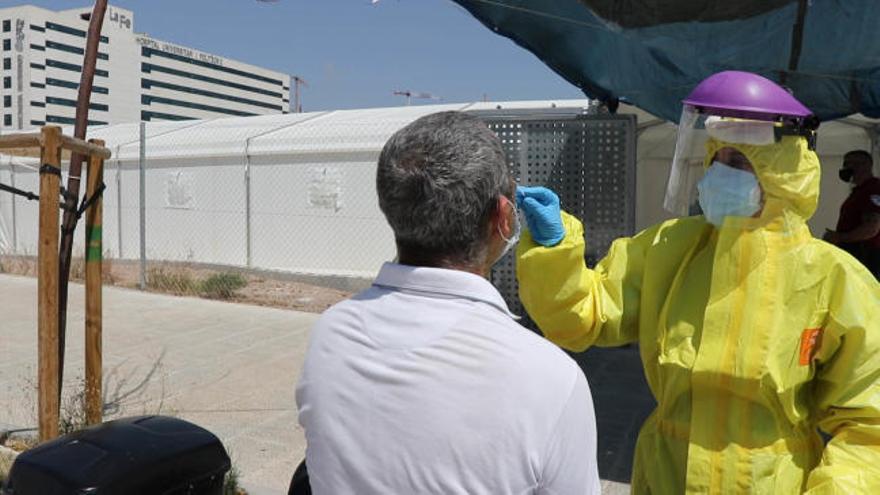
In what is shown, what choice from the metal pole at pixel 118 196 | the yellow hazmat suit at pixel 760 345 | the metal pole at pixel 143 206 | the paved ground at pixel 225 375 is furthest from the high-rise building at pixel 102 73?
the yellow hazmat suit at pixel 760 345

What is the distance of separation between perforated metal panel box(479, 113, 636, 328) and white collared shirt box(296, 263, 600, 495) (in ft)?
12.3

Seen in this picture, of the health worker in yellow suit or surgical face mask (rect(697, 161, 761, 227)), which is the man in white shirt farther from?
surgical face mask (rect(697, 161, 761, 227))

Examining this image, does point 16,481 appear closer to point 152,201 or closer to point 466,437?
point 466,437

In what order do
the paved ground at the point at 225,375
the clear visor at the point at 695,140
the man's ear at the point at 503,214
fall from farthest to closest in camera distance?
the paved ground at the point at 225,375
the clear visor at the point at 695,140
the man's ear at the point at 503,214

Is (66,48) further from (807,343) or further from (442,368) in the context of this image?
(442,368)

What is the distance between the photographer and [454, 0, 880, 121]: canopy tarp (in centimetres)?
359

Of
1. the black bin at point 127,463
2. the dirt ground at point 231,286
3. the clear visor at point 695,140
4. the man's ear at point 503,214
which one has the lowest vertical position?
the dirt ground at point 231,286

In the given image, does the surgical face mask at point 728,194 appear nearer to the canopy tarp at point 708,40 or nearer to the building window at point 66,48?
the canopy tarp at point 708,40

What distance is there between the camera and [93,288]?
3.77 meters

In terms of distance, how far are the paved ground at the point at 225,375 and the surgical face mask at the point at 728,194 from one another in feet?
7.70

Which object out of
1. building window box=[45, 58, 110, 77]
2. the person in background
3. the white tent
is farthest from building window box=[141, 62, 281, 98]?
the person in background

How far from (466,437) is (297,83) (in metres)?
48.4

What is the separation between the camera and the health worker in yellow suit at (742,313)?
1626 millimetres

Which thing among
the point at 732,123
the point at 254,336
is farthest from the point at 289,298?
the point at 732,123
